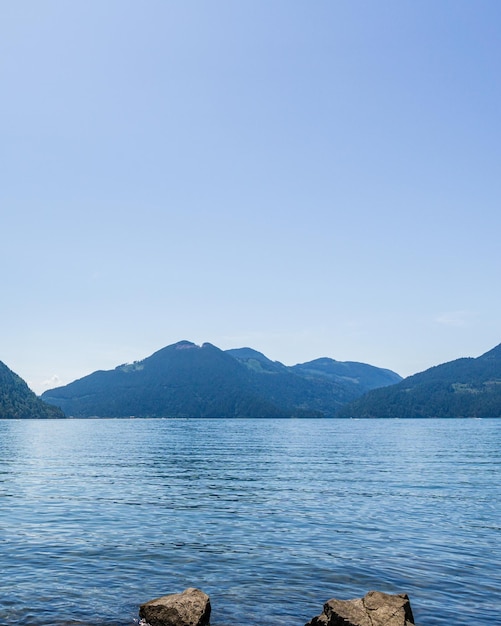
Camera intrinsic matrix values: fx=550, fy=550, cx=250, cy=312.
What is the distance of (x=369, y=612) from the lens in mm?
18766

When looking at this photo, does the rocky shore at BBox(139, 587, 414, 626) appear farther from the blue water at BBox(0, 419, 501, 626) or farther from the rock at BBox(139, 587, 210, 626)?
the blue water at BBox(0, 419, 501, 626)

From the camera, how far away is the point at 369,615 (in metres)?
18.6

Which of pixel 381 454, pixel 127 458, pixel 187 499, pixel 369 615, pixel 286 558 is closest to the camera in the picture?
pixel 369 615

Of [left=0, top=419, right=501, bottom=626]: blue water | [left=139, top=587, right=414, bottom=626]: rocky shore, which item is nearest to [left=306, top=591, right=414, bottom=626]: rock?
[left=139, top=587, right=414, bottom=626]: rocky shore

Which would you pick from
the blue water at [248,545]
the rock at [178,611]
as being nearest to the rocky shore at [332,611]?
→ the rock at [178,611]

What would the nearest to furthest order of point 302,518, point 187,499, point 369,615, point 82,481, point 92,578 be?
point 369,615 < point 92,578 < point 302,518 < point 187,499 < point 82,481

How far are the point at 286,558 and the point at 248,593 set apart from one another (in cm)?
597

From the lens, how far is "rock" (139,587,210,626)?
63.9 feet

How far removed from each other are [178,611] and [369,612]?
263 inches

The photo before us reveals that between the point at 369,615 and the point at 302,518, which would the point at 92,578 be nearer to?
the point at 369,615

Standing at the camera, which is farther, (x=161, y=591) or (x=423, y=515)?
(x=423, y=515)

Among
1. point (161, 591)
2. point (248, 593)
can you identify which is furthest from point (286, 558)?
point (161, 591)

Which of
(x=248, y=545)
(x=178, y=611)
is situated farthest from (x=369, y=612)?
Answer: (x=248, y=545)

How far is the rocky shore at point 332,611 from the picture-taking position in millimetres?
18359
